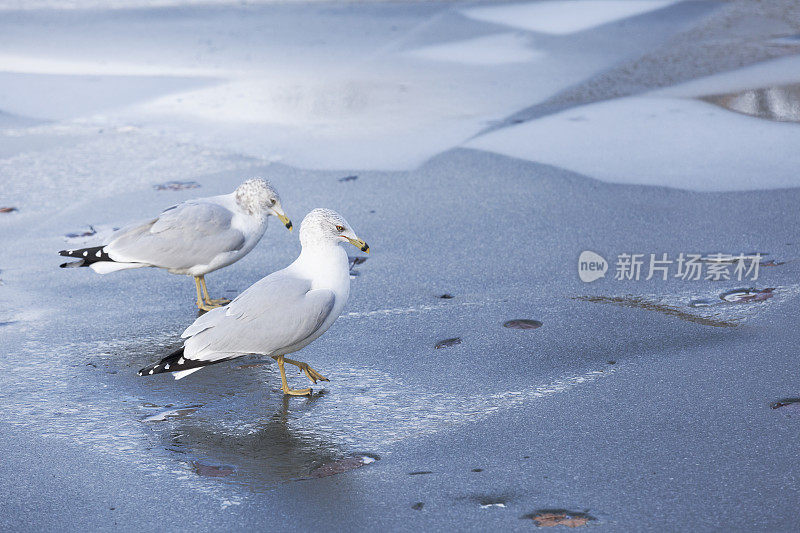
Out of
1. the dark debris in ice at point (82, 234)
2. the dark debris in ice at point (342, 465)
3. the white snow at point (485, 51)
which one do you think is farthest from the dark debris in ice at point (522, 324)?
the white snow at point (485, 51)

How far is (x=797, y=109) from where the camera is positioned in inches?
341

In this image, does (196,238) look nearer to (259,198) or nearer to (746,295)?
(259,198)

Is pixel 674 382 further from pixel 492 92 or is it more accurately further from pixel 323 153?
pixel 492 92

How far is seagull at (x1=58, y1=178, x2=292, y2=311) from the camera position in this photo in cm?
529

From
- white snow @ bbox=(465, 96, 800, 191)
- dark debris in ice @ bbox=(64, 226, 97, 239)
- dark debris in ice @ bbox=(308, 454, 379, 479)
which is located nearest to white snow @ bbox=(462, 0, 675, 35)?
white snow @ bbox=(465, 96, 800, 191)

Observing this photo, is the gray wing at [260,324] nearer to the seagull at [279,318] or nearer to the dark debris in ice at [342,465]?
the seagull at [279,318]

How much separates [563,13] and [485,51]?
2.44 m

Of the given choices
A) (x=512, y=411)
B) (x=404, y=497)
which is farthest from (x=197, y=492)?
(x=512, y=411)

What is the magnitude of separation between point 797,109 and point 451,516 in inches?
261

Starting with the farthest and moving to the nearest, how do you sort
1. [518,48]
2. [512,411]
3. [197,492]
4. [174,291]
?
[518,48], [174,291], [512,411], [197,492]

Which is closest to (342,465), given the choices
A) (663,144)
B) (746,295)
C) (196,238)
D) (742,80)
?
(196,238)

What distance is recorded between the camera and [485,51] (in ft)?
38.4

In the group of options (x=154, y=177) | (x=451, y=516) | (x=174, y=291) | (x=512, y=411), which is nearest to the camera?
(x=451, y=516)

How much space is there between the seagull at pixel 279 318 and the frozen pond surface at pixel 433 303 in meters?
0.23
